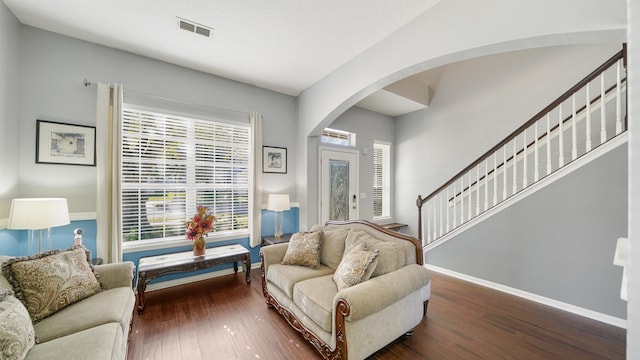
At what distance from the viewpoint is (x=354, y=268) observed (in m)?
2.00

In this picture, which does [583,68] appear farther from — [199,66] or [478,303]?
[199,66]

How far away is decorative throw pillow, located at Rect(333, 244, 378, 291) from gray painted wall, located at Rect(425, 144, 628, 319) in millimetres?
2133

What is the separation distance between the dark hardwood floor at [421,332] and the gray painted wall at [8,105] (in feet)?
5.72

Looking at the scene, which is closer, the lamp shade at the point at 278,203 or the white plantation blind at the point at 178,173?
the white plantation blind at the point at 178,173

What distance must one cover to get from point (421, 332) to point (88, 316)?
8.59 feet

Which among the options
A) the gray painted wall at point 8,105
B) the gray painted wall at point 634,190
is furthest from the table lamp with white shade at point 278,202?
the gray painted wall at point 634,190

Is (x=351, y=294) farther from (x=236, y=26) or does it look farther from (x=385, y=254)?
(x=236, y=26)

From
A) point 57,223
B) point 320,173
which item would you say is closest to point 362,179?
point 320,173

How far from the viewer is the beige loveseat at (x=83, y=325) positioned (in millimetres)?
1233

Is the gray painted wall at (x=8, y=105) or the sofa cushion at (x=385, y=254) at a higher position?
the gray painted wall at (x=8, y=105)

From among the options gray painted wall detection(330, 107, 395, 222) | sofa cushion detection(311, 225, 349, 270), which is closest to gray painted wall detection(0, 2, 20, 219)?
sofa cushion detection(311, 225, 349, 270)

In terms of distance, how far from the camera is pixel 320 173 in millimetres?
4285

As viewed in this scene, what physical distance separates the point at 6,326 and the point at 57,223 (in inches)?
51.7

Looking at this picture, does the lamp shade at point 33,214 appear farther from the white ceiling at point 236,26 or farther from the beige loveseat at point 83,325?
the white ceiling at point 236,26
